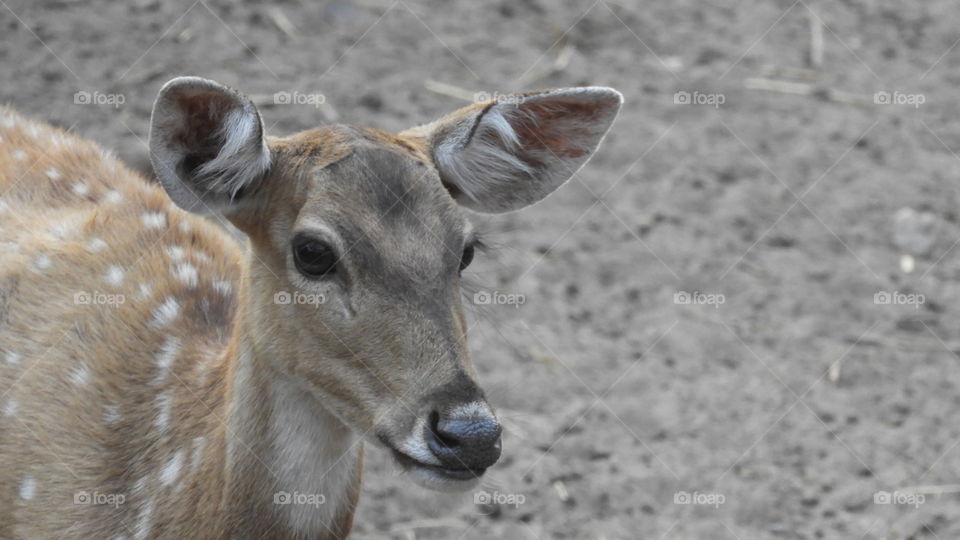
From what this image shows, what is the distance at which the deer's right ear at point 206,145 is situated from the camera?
378cm

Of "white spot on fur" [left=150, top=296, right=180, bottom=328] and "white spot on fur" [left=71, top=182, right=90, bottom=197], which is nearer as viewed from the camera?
"white spot on fur" [left=150, top=296, right=180, bottom=328]

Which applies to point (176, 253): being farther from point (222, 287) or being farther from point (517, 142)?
point (517, 142)

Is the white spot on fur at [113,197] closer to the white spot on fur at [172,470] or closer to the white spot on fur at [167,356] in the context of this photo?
the white spot on fur at [167,356]

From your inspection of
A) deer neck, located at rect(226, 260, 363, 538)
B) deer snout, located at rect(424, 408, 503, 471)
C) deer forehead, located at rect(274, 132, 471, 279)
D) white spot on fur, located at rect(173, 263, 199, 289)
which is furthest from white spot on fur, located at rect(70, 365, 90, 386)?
deer snout, located at rect(424, 408, 503, 471)

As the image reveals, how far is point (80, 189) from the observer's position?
504 cm

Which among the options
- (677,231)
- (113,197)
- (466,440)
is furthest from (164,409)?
(677,231)

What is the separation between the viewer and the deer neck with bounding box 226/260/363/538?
3.95m

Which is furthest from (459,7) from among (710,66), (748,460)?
(748,460)

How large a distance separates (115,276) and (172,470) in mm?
817

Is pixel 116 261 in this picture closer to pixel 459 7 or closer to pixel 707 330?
pixel 707 330

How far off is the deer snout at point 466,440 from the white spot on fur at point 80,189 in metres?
2.11

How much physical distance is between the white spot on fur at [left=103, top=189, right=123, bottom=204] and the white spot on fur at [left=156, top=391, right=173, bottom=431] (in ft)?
3.14

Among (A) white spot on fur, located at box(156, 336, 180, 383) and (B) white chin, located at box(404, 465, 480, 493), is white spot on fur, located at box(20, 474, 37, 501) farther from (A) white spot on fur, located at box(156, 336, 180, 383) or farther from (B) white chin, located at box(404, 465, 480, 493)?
(B) white chin, located at box(404, 465, 480, 493)

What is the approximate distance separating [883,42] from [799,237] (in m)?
2.20
